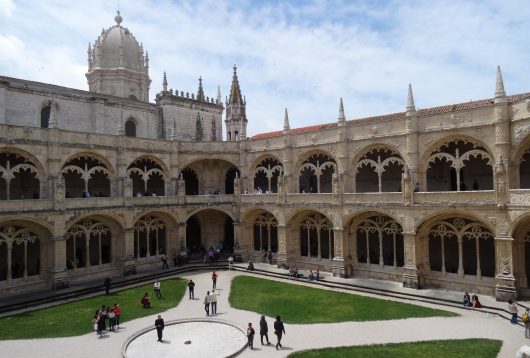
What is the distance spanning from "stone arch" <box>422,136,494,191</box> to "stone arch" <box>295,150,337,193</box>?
24.0 ft

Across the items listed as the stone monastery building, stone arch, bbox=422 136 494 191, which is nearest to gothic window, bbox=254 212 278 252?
the stone monastery building

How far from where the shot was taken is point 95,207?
29.2 meters

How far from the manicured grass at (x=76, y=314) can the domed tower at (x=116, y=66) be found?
24254mm

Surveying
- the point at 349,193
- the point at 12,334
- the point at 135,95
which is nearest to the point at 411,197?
the point at 349,193

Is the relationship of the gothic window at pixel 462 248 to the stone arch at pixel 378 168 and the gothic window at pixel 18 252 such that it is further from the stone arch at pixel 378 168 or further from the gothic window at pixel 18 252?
the gothic window at pixel 18 252

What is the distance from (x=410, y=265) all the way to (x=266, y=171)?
14.6 meters

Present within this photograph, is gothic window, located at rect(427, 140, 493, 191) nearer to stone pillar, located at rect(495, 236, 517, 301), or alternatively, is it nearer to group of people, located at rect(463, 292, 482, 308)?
stone pillar, located at rect(495, 236, 517, 301)

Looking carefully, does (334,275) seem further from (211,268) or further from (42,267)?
(42,267)

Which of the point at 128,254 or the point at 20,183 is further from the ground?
the point at 20,183

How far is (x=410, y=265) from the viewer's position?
85.2 feet

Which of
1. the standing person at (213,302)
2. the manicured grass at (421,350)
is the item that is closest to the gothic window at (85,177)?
the standing person at (213,302)

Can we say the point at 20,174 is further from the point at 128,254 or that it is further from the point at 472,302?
the point at 472,302

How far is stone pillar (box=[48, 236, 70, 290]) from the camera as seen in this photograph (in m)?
26.8

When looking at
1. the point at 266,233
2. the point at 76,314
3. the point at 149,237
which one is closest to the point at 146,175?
the point at 149,237
